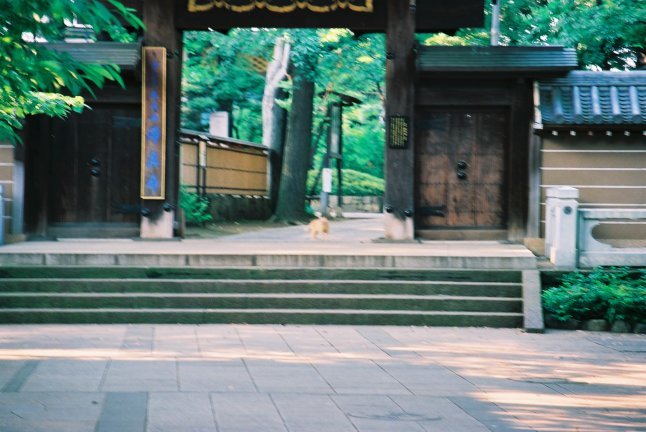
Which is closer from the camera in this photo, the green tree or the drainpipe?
the green tree

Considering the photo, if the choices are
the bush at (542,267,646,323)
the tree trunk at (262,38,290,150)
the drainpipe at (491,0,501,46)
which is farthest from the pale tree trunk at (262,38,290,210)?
the bush at (542,267,646,323)

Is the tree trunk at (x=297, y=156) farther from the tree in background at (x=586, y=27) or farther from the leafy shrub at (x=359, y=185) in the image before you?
the leafy shrub at (x=359, y=185)

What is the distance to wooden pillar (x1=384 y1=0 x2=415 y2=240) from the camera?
57.0ft

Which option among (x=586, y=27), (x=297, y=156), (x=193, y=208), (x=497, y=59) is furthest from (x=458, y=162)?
(x=297, y=156)

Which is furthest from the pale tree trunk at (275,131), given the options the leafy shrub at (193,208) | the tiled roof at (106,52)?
the tiled roof at (106,52)

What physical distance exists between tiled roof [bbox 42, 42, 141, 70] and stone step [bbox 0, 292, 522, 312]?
4938mm

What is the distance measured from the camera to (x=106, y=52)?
17109mm

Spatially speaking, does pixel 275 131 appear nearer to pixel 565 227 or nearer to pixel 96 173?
pixel 96 173

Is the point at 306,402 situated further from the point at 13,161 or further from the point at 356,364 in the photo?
the point at 13,161

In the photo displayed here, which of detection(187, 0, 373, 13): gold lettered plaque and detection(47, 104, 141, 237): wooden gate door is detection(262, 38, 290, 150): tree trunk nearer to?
detection(187, 0, 373, 13): gold lettered plaque

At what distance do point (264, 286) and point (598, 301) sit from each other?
4.64m

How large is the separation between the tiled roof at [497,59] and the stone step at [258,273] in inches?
169

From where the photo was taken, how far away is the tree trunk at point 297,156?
2781 cm

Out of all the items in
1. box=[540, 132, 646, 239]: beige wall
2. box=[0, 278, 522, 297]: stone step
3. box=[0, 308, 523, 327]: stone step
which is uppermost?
box=[540, 132, 646, 239]: beige wall
